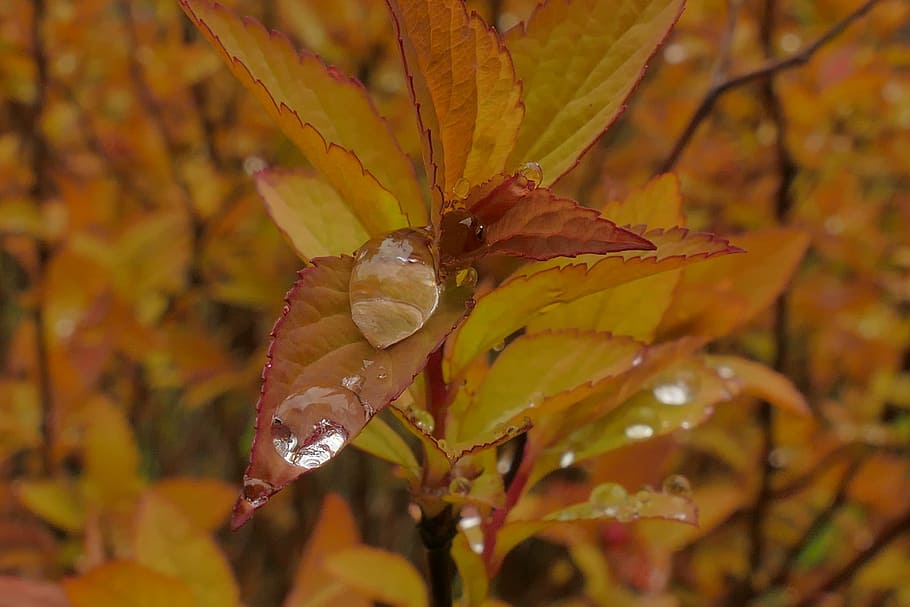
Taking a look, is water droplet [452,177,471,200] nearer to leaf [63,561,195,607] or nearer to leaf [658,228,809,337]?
leaf [658,228,809,337]

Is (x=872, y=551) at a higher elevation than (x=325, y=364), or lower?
lower

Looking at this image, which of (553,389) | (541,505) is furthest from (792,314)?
(553,389)

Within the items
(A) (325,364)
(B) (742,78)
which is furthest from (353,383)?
(B) (742,78)

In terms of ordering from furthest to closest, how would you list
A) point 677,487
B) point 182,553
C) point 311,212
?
point 182,553 → point 677,487 → point 311,212

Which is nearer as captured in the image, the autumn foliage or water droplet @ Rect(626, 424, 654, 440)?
the autumn foliage

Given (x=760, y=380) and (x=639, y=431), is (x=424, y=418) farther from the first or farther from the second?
(x=760, y=380)

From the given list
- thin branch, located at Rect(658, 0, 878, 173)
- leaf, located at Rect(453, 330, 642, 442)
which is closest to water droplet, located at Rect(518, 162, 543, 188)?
leaf, located at Rect(453, 330, 642, 442)

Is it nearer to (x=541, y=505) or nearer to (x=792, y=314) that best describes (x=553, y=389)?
(x=541, y=505)
